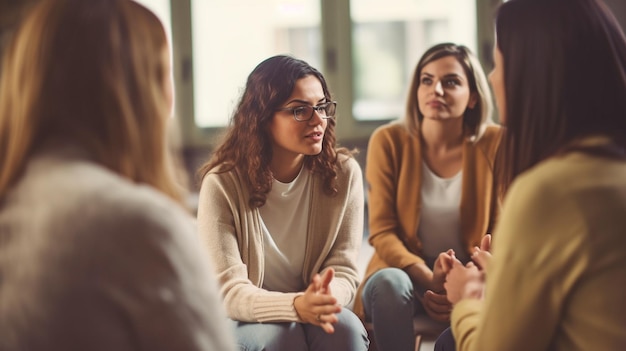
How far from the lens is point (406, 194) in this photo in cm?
238

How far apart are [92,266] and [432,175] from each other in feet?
5.59

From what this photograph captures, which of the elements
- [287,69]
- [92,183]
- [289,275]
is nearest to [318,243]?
[289,275]

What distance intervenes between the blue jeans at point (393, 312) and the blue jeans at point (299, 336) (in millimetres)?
223

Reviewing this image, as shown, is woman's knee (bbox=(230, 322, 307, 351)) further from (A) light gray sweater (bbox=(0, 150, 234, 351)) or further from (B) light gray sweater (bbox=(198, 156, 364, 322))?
(A) light gray sweater (bbox=(0, 150, 234, 351))

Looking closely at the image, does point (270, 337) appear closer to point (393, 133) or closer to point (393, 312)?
point (393, 312)

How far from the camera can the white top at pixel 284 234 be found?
1.99 m

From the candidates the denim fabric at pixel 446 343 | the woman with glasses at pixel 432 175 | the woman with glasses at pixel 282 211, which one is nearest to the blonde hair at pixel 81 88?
the woman with glasses at pixel 282 211

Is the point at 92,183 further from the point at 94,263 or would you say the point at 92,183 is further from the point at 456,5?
the point at 456,5

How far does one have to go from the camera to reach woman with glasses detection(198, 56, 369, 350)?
1821mm

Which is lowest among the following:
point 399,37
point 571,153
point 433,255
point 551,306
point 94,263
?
point 433,255

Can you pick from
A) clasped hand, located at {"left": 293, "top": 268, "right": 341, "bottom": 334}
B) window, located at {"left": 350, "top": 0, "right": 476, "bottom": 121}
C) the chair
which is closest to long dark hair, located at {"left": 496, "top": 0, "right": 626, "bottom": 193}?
clasped hand, located at {"left": 293, "top": 268, "right": 341, "bottom": 334}

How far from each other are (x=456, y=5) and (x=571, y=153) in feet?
9.70

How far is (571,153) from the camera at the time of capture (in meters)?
1.03

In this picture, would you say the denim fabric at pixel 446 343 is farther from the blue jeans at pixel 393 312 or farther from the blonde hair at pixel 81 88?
the blonde hair at pixel 81 88
